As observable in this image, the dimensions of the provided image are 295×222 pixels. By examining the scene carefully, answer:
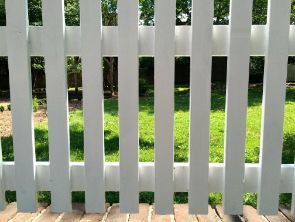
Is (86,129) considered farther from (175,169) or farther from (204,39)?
(204,39)

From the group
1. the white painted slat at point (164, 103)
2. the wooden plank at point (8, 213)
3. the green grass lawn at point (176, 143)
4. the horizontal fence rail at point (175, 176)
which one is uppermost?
the white painted slat at point (164, 103)

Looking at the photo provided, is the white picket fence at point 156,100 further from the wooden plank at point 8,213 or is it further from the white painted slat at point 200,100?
the wooden plank at point 8,213

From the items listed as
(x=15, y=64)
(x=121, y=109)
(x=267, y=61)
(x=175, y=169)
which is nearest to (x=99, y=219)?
(x=175, y=169)

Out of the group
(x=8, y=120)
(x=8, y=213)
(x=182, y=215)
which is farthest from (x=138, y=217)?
(x=8, y=120)

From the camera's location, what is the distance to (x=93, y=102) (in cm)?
187

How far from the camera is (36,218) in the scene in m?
2.12

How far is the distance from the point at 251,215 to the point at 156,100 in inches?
38.0

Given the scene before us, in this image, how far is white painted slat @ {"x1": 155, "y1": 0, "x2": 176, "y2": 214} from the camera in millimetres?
1791

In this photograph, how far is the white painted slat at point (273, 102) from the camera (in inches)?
71.1

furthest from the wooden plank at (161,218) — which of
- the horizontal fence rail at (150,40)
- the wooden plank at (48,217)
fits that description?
the horizontal fence rail at (150,40)

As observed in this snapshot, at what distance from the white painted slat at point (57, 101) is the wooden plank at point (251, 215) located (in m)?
1.07

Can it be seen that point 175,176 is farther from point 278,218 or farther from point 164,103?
point 278,218

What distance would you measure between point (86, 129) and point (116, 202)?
84 centimetres

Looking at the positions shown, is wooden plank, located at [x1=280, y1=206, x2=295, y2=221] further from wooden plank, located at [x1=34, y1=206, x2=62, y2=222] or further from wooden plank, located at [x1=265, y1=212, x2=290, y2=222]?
wooden plank, located at [x1=34, y1=206, x2=62, y2=222]
